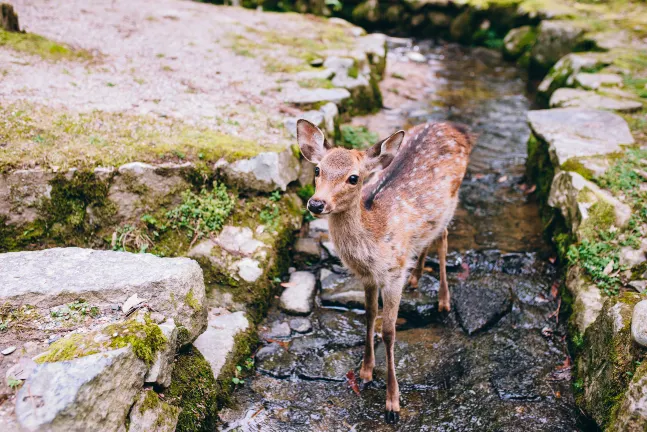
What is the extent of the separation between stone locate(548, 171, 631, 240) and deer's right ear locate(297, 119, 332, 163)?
2.64m

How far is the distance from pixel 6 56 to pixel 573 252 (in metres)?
6.99

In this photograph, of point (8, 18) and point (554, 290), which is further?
point (8, 18)

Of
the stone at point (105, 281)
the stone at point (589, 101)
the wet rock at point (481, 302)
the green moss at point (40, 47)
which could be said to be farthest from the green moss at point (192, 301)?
the stone at point (589, 101)

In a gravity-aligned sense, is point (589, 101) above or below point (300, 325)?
above

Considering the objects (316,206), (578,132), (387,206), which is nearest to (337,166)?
(316,206)

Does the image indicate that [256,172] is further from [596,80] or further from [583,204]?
[596,80]

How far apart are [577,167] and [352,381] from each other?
10.9ft

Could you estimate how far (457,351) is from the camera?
4.50m

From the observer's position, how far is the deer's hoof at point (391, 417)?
3.90 m

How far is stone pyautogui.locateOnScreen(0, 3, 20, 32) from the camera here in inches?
265

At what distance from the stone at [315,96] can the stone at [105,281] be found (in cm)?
357

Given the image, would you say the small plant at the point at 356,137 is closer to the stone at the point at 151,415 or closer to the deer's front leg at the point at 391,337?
the deer's front leg at the point at 391,337

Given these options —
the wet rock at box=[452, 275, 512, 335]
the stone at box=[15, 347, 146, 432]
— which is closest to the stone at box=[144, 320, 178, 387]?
the stone at box=[15, 347, 146, 432]

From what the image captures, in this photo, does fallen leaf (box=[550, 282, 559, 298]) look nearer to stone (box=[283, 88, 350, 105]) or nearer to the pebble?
stone (box=[283, 88, 350, 105])
